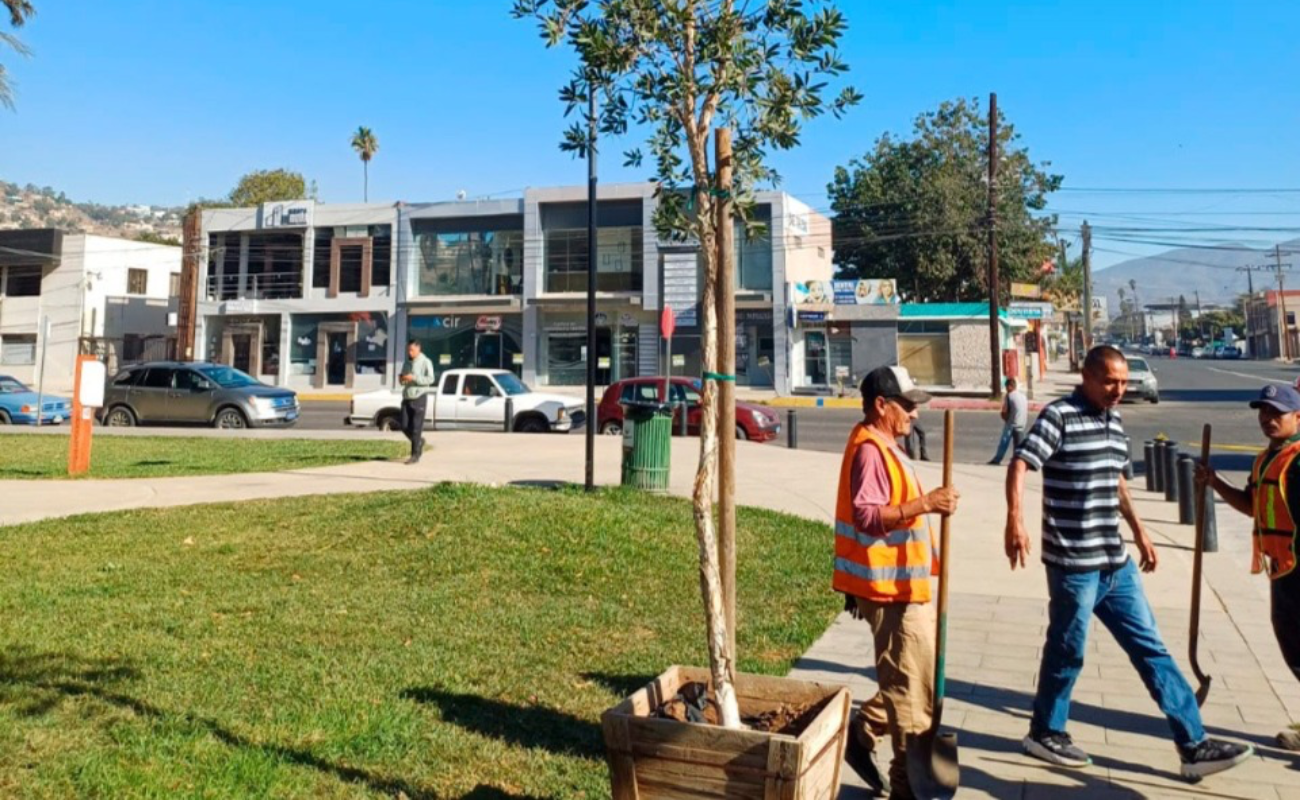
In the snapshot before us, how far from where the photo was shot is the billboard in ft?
122

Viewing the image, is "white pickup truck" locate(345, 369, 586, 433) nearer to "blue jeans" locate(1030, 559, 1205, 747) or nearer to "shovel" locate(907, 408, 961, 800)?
"blue jeans" locate(1030, 559, 1205, 747)

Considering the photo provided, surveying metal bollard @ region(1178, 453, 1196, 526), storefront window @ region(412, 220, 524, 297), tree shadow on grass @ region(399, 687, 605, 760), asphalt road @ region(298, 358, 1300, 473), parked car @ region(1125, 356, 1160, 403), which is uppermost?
storefront window @ region(412, 220, 524, 297)

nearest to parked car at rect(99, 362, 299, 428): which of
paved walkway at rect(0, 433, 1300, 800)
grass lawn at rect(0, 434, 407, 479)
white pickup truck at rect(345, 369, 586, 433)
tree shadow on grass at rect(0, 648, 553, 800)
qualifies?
white pickup truck at rect(345, 369, 586, 433)

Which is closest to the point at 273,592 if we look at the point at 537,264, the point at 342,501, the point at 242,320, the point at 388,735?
the point at 388,735

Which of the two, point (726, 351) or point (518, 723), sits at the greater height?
point (726, 351)

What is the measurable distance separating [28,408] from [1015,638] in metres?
26.9

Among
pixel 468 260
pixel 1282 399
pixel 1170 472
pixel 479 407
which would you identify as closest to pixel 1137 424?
pixel 1170 472

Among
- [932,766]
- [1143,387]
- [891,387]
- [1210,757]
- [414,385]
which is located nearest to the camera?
[932,766]

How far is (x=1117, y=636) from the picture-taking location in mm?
4125

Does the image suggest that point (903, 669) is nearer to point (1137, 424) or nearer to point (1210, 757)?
point (1210, 757)

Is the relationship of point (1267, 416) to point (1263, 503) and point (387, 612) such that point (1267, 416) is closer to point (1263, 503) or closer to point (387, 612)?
point (1263, 503)

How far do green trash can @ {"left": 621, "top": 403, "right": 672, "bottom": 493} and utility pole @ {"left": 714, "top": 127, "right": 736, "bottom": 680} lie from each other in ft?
25.6

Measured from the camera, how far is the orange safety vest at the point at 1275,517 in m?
4.21

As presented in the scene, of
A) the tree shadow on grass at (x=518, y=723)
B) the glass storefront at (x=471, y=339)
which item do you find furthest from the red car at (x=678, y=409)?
the glass storefront at (x=471, y=339)
